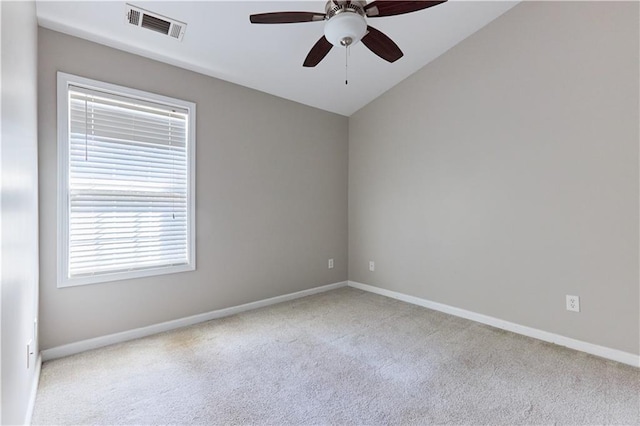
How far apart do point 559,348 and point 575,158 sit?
60.3 inches

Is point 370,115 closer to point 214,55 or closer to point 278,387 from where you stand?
point 214,55

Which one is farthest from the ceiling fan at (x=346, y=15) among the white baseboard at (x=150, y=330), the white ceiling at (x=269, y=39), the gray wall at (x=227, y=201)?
the white baseboard at (x=150, y=330)

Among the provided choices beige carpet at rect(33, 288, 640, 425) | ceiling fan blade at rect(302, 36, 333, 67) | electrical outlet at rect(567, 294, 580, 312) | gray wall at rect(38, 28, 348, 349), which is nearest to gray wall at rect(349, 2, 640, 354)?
electrical outlet at rect(567, 294, 580, 312)

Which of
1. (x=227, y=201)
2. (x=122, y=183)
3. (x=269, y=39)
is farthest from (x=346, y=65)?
(x=122, y=183)

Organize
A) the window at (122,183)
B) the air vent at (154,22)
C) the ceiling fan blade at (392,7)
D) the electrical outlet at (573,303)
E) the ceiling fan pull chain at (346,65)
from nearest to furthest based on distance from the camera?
the ceiling fan blade at (392,7) → the air vent at (154,22) → the window at (122,183) → the electrical outlet at (573,303) → the ceiling fan pull chain at (346,65)

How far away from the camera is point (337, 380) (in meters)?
2.04

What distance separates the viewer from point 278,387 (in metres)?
1.97

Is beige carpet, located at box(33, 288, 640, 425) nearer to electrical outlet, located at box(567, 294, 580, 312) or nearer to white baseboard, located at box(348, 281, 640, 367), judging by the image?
white baseboard, located at box(348, 281, 640, 367)

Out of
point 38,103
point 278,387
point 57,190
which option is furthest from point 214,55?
point 278,387

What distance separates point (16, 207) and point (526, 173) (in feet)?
11.4

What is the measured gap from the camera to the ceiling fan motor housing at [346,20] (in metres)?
1.91

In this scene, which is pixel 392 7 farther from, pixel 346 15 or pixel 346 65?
pixel 346 65

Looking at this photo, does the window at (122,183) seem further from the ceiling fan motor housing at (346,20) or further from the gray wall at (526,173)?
the gray wall at (526,173)

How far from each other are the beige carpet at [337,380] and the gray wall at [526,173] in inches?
19.1
